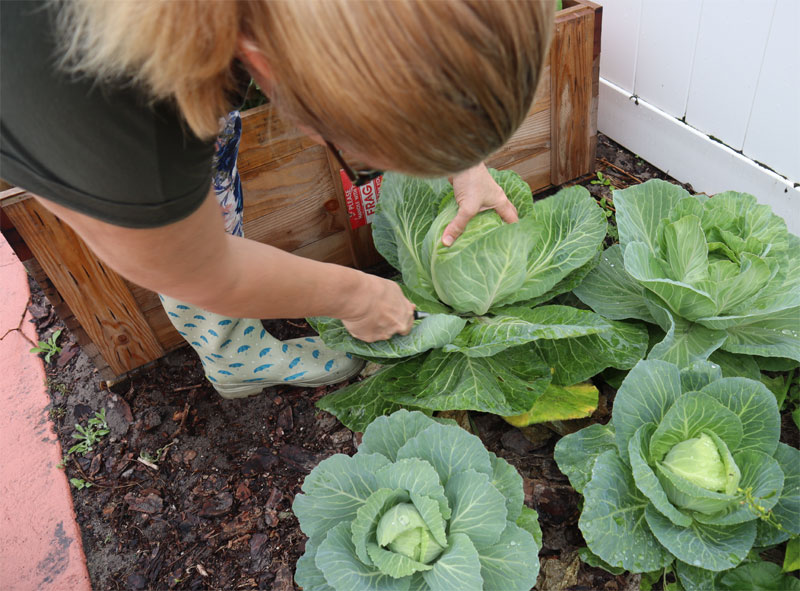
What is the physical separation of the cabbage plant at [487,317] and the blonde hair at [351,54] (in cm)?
82

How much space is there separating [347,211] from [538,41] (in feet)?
4.47

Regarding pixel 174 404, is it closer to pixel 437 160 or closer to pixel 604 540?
pixel 604 540

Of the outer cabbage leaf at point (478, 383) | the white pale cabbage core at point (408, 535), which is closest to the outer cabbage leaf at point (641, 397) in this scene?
the outer cabbage leaf at point (478, 383)

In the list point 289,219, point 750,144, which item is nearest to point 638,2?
point 750,144

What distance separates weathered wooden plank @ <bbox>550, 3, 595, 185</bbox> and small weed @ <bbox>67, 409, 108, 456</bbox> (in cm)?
189

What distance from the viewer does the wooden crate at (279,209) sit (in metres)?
1.61

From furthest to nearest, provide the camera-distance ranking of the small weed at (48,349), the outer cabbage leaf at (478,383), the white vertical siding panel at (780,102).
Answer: the small weed at (48,349) < the white vertical siding panel at (780,102) < the outer cabbage leaf at (478,383)

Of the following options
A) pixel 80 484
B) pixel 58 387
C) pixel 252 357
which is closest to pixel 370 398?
A: pixel 252 357

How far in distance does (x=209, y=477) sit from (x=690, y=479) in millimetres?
1312

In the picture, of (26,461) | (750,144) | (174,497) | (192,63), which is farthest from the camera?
(750,144)

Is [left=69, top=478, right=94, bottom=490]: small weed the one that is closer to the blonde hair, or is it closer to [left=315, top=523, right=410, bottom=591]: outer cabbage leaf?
[left=315, top=523, right=410, bottom=591]: outer cabbage leaf

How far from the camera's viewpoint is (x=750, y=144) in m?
1.99

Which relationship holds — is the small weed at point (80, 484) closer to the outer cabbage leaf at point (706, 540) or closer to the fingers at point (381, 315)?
the fingers at point (381, 315)

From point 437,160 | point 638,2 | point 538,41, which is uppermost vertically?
point 538,41
